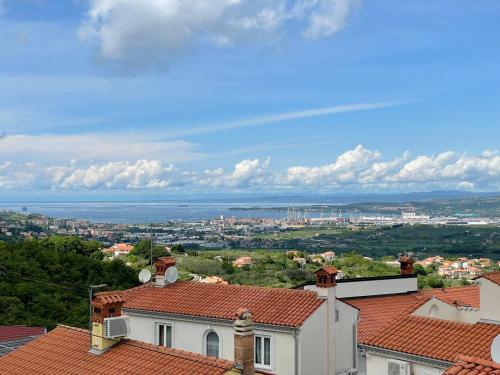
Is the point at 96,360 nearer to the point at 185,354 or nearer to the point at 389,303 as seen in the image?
the point at 185,354

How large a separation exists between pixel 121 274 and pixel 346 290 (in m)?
32.3

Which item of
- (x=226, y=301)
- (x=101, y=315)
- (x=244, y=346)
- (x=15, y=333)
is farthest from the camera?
(x=15, y=333)

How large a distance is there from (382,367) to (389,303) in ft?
37.0

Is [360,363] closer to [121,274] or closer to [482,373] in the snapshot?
[482,373]

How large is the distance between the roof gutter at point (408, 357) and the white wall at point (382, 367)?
11cm

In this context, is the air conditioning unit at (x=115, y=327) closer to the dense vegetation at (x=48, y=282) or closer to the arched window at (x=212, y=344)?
the arched window at (x=212, y=344)

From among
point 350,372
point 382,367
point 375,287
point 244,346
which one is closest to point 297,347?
point 350,372

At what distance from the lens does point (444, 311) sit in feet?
79.7

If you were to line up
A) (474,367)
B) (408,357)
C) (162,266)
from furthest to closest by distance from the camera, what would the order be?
(162,266)
(408,357)
(474,367)

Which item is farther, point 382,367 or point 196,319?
point 196,319

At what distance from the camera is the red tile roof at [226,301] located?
795 inches

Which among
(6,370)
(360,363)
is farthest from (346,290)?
(6,370)

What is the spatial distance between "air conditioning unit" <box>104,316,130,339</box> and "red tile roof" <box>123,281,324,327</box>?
15.5ft

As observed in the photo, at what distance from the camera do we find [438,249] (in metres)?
137
